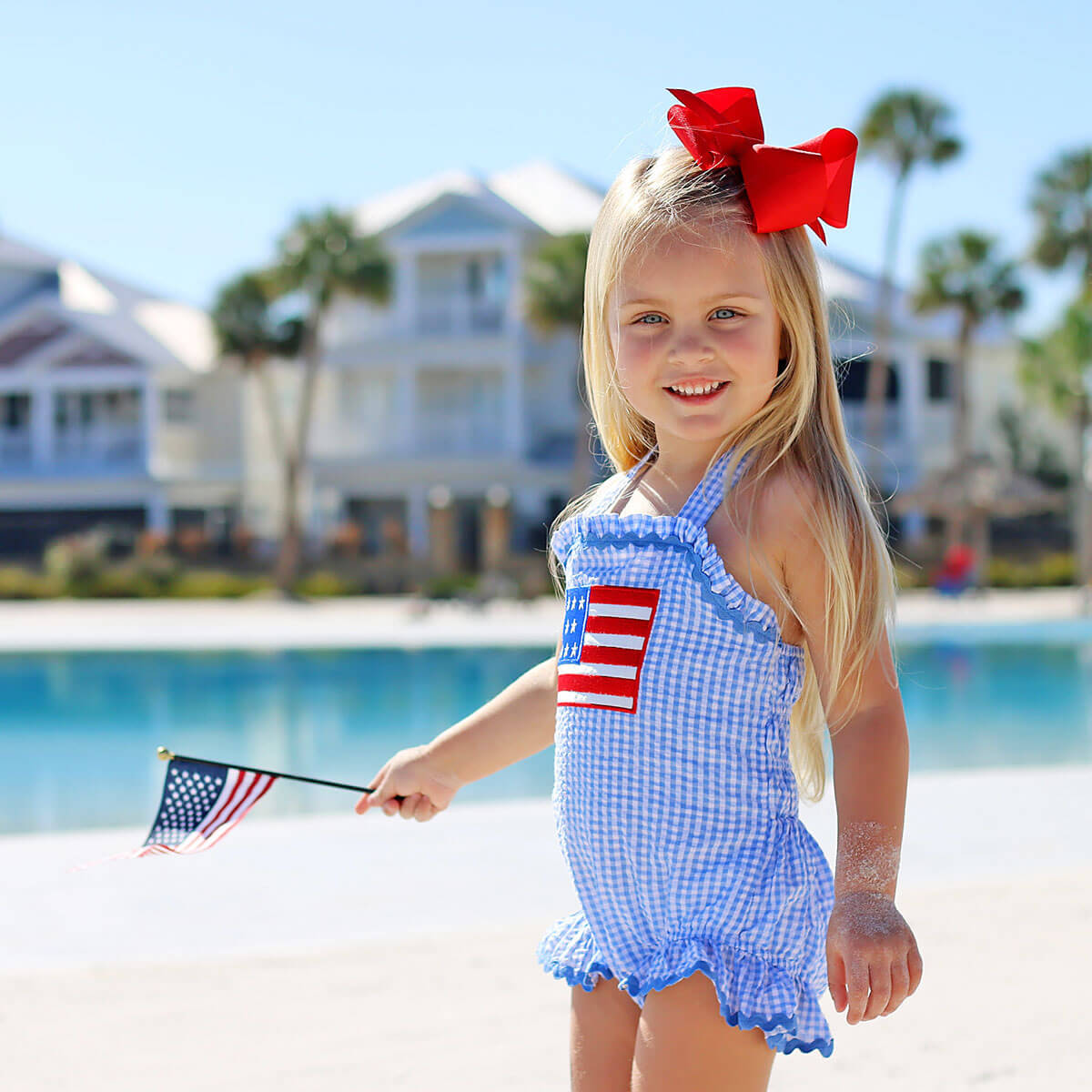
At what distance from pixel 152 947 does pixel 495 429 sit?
1118 inches

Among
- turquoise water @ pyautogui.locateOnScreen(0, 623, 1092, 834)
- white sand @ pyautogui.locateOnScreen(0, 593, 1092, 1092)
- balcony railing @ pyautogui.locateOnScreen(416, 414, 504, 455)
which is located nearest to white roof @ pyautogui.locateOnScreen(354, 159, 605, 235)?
balcony railing @ pyautogui.locateOnScreen(416, 414, 504, 455)

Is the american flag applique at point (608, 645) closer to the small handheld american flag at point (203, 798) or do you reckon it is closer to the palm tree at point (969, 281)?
the small handheld american flag at point (203, 798)

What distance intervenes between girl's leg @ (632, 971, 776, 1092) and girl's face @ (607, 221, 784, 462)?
0.72m

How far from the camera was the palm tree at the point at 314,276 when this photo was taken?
28938 mm

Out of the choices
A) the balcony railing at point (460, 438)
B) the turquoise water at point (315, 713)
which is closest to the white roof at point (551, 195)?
the balcony railing at point (460, 438)

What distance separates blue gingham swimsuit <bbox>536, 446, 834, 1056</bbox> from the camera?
5.61ft

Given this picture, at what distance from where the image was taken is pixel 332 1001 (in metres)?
3.90

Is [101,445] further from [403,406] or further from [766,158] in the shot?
[766,158]

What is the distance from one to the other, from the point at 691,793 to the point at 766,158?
820 mm

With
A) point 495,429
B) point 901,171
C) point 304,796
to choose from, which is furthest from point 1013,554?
point 304,796


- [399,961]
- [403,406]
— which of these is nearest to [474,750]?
[399,961]

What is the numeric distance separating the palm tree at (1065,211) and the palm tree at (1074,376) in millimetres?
910

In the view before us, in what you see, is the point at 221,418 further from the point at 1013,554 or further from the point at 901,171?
the point at 1013,554

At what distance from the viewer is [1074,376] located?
30266 mm
